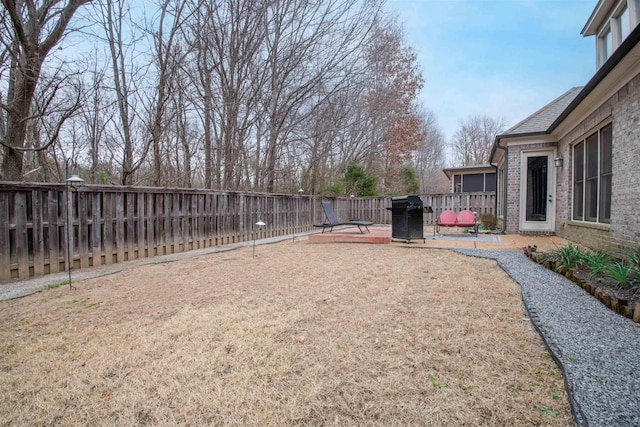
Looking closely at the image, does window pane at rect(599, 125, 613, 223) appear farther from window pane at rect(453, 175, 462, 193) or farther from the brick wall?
window pane at rect(453, 175, 462, 193)

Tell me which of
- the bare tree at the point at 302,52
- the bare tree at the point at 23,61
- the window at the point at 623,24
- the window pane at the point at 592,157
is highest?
the bare tree at the point at 302,52

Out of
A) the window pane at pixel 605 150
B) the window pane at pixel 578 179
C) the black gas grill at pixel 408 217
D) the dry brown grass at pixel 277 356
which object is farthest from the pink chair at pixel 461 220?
the dry brown grass at pixel 277 356

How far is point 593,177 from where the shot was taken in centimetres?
591

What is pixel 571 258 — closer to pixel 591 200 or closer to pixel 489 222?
pixel 591 200

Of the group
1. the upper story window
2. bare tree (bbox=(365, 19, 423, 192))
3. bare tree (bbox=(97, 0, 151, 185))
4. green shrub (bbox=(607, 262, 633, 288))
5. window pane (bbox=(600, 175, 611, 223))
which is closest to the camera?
green shrub (bbox=(607, 262, 633, 288))

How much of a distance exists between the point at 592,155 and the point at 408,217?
11.6 feet

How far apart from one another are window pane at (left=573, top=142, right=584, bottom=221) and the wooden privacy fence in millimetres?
7202

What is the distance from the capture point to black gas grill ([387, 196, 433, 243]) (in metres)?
7.13

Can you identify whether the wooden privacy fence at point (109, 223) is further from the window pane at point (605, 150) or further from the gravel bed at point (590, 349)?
the window pane at point (605, 150)

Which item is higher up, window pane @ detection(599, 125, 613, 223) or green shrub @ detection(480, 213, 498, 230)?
window pane @ detection(599, 125, 613, 223)

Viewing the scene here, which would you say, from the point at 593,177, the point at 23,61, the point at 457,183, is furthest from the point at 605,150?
the point at 457,183

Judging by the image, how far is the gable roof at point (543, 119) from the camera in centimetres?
826

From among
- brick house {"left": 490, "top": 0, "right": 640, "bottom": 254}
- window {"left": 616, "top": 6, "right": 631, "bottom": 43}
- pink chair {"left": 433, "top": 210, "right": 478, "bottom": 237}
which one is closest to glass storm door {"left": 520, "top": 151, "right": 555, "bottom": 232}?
brick house {"left": 490, "top": 0, "right": 640, "bottom": 254}

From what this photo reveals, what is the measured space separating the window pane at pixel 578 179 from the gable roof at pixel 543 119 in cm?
129
